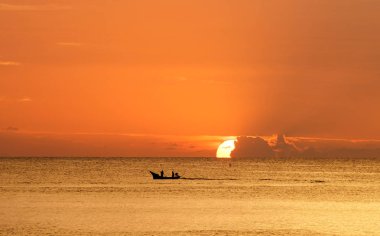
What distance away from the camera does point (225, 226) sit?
5603 centimetres

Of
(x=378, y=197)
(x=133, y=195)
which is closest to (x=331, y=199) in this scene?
(x=378, y=197)

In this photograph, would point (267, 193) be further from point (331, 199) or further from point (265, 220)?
point (265, 220)

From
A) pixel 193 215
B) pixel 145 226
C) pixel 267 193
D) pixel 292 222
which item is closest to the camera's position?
pixel 145 226

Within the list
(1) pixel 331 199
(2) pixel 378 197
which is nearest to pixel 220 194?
(1) pixel 331 199

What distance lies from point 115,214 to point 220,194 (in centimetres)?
3109

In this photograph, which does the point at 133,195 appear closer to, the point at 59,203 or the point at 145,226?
the point at 59,203

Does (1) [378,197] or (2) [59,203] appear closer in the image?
(2) [59,203]

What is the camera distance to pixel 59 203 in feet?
250

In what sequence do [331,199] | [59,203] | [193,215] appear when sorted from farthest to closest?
[331,199] → [59,203] → [193,215]

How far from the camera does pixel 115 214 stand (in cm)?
6494

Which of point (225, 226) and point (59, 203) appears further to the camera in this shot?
point (59, 203)

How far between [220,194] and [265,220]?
33.4 meters

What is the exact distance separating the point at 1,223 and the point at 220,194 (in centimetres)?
4227

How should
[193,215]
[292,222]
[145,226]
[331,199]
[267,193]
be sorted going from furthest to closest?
[267,193] → [331,199] → [193,215] → [292,222] → [145,226]
